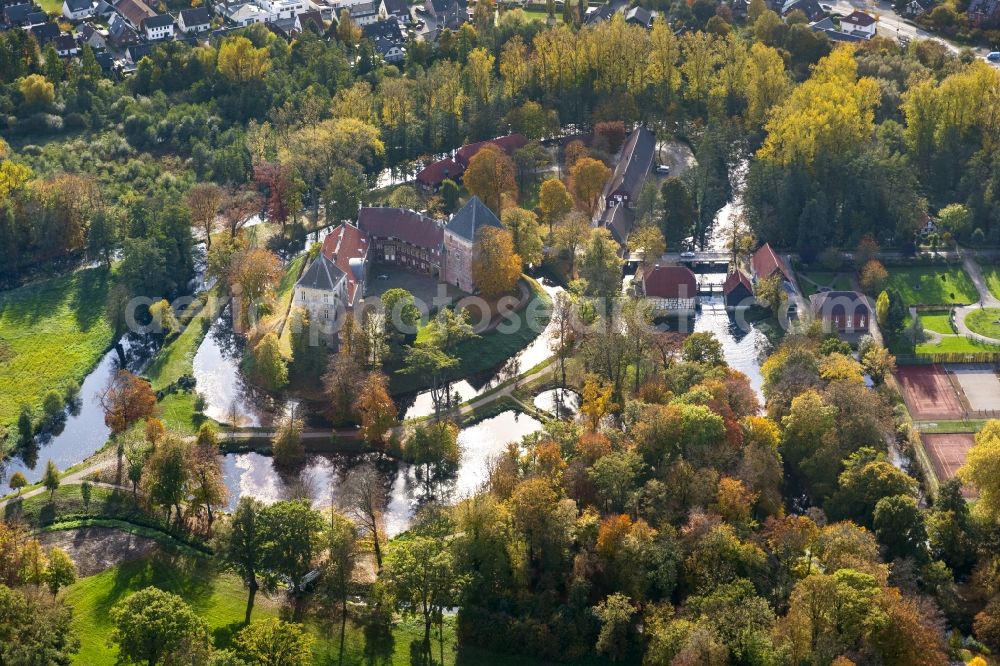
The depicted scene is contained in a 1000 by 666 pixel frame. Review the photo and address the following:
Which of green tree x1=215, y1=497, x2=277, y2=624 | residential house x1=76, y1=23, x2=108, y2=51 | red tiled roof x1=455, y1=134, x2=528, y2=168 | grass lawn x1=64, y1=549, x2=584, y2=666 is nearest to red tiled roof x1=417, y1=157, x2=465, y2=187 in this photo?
red tiled roof x1=455, y1=134, x2=528, y2=168

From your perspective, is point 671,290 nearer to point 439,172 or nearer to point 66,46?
point 439,172

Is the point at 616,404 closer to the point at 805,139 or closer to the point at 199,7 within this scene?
the point at 805,139

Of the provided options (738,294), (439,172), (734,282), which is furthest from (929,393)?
(439,172)

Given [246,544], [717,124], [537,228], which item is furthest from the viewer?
[717,124]

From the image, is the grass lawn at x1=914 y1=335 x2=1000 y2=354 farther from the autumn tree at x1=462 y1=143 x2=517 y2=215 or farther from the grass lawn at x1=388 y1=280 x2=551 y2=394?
the autumn tree at x1=462 y1=143 x2=517 y2=215

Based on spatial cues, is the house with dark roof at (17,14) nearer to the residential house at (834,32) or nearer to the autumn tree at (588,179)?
the autumn tree at (588,179)

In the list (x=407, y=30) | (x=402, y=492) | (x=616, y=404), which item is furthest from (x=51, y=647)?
(x=407, y=30)

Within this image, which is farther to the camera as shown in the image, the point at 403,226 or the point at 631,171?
the point at 631,171
